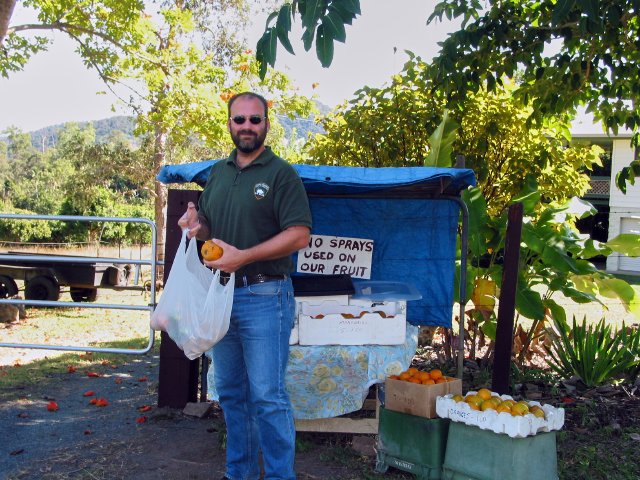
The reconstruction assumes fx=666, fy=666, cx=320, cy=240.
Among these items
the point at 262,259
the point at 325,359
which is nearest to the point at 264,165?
the point at 262,259

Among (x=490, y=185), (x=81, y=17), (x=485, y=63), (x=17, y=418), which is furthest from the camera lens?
(x=81, y=17)

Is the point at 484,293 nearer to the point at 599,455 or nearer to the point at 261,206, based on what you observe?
the point at 599,455

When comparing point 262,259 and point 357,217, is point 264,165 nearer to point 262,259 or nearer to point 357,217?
point 262,259

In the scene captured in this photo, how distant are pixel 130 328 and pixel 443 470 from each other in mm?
7309

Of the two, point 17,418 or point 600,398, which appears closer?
point 17,418

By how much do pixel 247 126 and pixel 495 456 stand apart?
218 centimetres

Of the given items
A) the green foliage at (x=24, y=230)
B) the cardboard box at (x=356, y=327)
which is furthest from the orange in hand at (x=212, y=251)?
the green foliage at (x=24, y=230)

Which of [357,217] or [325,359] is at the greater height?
[357,217]

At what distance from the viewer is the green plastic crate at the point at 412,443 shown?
3.91 m

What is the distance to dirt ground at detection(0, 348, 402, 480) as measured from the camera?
4.17 metres

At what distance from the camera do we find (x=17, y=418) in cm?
520

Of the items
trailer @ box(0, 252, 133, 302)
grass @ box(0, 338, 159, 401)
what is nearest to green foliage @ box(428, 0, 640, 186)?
grass @ box(0, 338, 159, 401)

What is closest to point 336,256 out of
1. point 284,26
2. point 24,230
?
point 284,26

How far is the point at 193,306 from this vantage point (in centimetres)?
342
